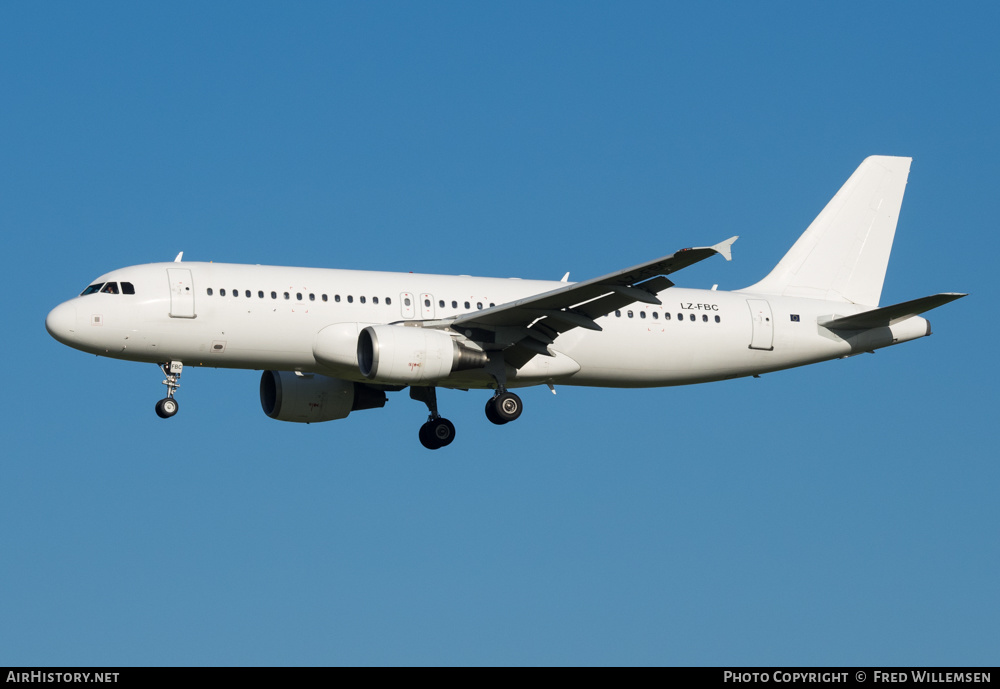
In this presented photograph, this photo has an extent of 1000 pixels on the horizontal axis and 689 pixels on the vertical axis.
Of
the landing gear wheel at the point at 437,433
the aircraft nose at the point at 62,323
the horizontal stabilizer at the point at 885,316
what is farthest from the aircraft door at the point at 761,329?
the aircraft nose at the point at 62,323

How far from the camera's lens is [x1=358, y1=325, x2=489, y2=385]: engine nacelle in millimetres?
37625

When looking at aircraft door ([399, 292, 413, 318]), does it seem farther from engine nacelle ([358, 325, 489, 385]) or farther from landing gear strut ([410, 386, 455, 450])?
landing gear strut ([410, 386, 455, 450])

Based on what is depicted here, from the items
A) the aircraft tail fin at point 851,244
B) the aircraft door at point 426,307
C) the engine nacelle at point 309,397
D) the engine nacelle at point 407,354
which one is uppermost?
the aircraft tail fin at point 851,244

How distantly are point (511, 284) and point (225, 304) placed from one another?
331 inches

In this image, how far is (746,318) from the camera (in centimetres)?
4291

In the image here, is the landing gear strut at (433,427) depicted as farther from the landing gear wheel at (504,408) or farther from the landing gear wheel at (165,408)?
the landing gear wheel at (165,408)

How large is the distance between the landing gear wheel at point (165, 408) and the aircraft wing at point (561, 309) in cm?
764

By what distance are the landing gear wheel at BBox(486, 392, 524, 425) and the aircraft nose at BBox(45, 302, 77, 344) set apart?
1124cm

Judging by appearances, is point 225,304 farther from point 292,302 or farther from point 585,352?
point 585,352

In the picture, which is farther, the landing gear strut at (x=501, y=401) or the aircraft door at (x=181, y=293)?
the landing gear strut at (x=501, y=401)

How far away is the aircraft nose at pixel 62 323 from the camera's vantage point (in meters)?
37.5

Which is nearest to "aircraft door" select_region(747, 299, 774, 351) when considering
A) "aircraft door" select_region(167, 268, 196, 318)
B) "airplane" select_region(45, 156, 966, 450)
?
"airplane" select_region(45, 156, 966, 450)

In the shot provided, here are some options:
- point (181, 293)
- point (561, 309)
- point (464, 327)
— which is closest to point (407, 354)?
point (464, 327)
